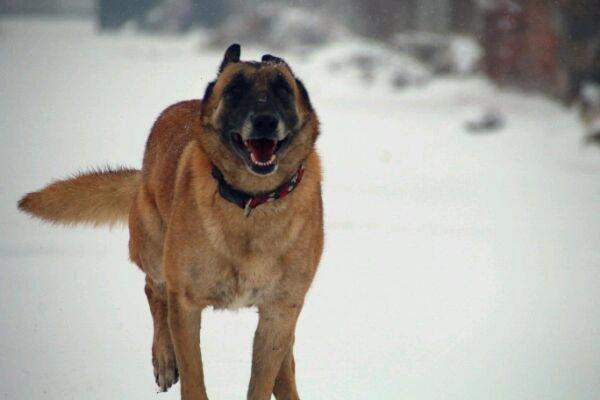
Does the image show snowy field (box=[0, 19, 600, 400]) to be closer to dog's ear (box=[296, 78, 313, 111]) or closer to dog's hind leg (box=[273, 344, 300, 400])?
dog's hind leg (box=[273, 344, 300, 400])

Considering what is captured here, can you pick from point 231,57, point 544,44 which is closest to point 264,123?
point 231,57

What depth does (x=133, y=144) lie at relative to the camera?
13.5 meters

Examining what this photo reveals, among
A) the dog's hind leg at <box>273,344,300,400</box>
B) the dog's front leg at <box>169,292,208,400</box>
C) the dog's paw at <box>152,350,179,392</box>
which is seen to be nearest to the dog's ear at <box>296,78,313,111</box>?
the dog's front leg at <box>169,292,208,400</box>

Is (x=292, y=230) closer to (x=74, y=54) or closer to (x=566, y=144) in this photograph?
(x=566, y=144)

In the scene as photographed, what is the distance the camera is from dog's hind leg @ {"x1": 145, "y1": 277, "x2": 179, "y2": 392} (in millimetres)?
4547

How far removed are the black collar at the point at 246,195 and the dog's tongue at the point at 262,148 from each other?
17 cm

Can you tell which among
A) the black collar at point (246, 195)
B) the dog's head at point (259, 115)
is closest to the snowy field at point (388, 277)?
the black collar at point (246, 195)

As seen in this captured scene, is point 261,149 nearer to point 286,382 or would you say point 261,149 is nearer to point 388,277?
point 286,382

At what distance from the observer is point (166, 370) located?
4.55 m

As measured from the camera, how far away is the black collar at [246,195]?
376 cm

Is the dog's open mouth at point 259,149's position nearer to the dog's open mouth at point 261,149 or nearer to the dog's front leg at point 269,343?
the dog's open mouth at point 261,149

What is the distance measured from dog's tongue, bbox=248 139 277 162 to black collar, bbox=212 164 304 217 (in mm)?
174

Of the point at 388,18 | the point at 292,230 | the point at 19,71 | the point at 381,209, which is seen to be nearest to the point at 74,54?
the point at 19,71

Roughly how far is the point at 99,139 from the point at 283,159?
35.0 ft
